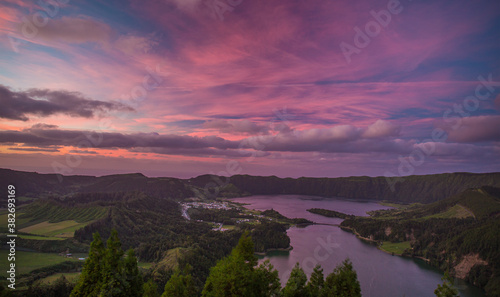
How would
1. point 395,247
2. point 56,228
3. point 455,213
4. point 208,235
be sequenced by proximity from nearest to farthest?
point 208,235 → point 395,247 → point 56,228 → point 455,213

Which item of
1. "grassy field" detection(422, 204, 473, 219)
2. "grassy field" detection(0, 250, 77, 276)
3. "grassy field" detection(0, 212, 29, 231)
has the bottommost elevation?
"grassy field" detection(0, 250, 77, 276)

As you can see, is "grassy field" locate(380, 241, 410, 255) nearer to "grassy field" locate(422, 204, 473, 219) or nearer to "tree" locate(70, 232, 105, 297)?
"grassy field" locate(422, 204, 473, 219)

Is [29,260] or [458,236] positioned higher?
[458,236]

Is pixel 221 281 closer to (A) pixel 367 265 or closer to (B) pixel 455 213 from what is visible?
(A) pixel 367 265

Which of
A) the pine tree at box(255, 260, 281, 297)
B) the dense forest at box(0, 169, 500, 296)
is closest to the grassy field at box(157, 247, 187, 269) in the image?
the dense forest at box(0, 169, 500, 296)

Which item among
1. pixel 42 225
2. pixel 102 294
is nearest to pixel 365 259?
pixel 102 294

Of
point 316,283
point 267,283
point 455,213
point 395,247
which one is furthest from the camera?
point 455,213

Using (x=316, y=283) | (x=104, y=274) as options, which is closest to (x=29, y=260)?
(x=104, y=274)
